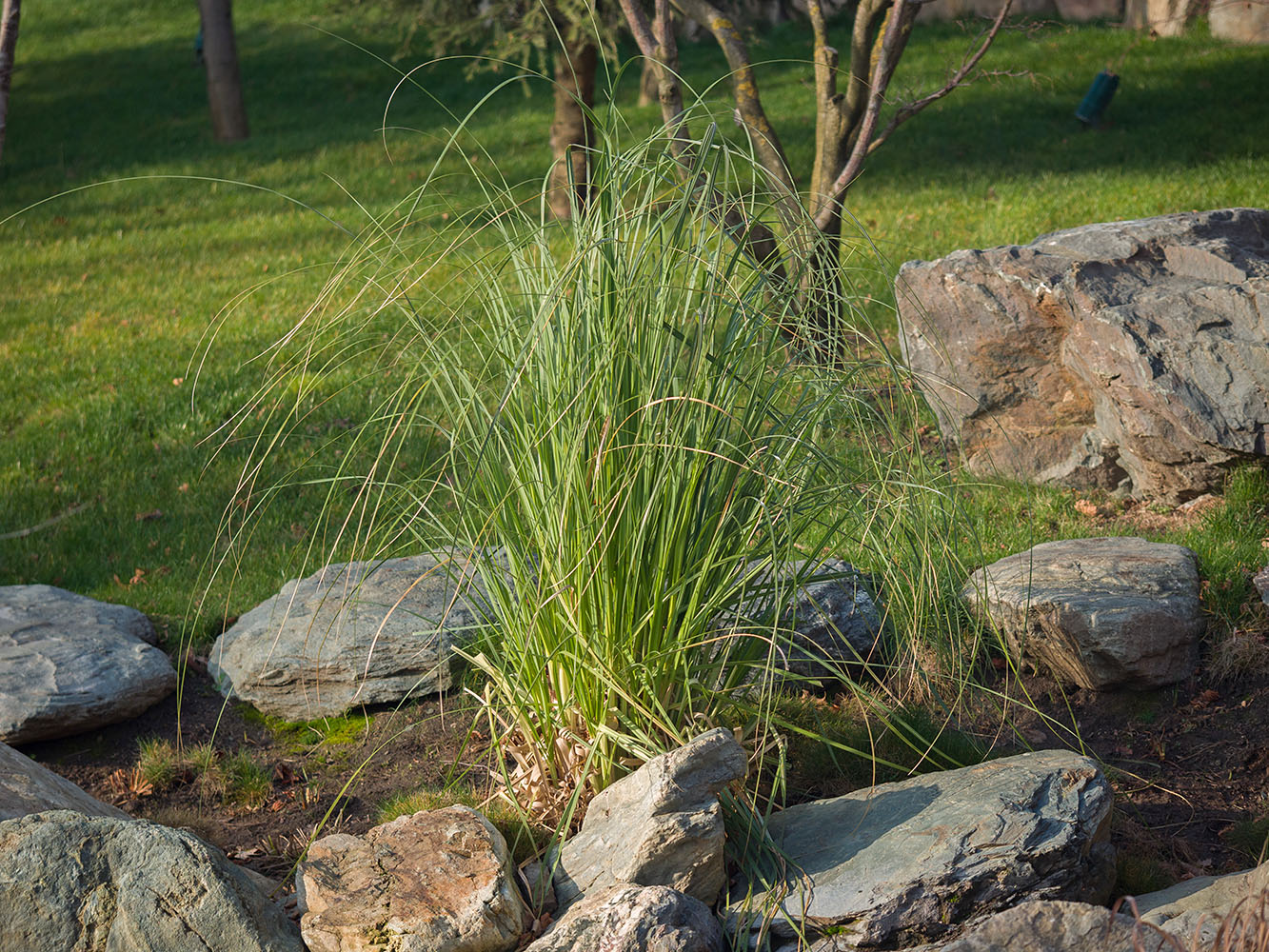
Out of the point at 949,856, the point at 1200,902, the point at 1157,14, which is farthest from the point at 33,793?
the point at 1157,14

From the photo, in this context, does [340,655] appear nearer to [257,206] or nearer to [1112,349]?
[1112,349]

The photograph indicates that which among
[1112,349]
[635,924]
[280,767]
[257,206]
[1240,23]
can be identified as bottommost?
[280,767]

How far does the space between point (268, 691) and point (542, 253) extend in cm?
213

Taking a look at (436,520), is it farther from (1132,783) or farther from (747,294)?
(1132,783)

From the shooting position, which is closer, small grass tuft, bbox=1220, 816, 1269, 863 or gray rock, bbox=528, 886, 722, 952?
gray rock, bbox=528, 886, 722, 952

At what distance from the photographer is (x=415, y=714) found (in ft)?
12.9

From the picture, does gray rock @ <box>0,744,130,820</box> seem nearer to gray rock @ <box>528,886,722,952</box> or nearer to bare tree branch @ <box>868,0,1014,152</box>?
gray rock @ <box>528,886,722,952</box>

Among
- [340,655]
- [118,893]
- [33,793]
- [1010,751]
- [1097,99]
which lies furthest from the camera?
[1097,99]

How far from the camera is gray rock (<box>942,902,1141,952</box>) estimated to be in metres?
2.19

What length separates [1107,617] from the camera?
141 inches

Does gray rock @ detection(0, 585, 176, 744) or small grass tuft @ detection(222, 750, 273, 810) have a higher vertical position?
gray rock @ detection(0, 585, 176, 744)

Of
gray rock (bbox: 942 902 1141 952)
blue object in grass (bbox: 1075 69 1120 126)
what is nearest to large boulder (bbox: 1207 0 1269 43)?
blue object in grass (bbox: 1075 69 1120 126)

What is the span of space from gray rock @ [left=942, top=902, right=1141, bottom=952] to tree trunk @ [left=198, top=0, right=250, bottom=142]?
14618 mm

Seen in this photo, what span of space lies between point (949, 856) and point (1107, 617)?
1418mm
